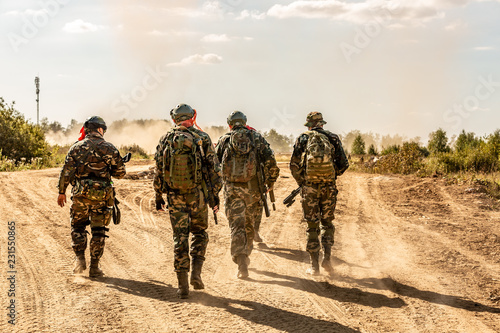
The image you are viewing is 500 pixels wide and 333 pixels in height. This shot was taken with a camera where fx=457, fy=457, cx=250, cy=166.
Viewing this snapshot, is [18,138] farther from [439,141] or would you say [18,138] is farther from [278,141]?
[278,141]

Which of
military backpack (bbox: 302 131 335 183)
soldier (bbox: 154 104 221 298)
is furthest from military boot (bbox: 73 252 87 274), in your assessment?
military backpack (bbox: 302 131 335 183)

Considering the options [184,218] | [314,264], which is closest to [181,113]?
[184,218]

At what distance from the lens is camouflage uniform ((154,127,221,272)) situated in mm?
5578

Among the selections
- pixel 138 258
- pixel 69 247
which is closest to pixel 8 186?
pixel 69 247

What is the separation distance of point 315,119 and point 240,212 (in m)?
1.76

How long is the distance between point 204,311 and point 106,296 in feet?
4.28

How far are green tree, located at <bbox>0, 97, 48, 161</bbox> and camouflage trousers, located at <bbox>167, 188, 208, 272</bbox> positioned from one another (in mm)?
20268

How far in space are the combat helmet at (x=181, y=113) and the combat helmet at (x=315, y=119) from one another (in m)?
1.86

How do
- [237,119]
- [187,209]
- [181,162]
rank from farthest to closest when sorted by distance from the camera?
[237,119] < [187,209] < [181,162]

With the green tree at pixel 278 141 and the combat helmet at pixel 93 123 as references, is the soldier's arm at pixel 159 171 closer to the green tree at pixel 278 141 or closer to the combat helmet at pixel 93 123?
the combat helmet at pixel 93 123

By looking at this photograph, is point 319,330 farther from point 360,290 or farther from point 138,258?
point 138,258

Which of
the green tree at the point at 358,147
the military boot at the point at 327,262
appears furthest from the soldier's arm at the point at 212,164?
the green tree at the point at 358,147

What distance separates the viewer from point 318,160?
21.2 ft

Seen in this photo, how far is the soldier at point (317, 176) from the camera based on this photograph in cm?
652
